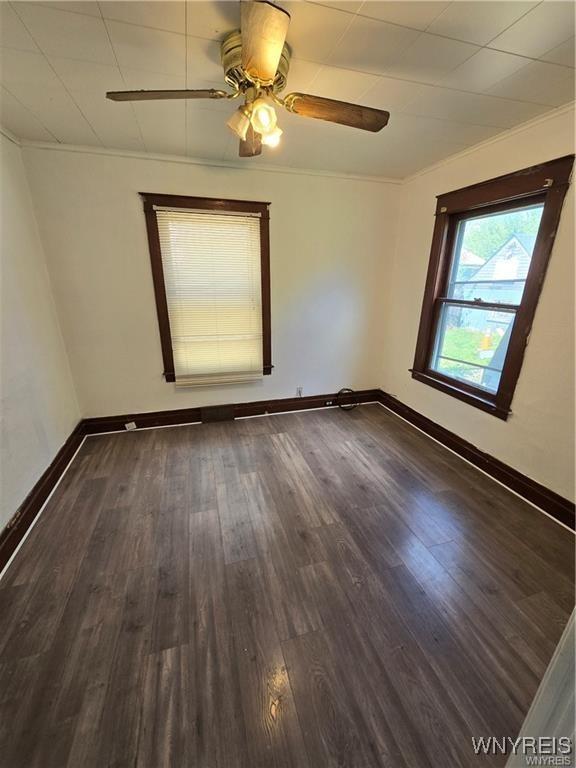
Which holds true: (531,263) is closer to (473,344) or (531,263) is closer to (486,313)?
(486,313)

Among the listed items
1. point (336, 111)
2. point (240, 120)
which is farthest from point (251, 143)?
point (336, 111)

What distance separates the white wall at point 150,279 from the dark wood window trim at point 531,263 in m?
0.68

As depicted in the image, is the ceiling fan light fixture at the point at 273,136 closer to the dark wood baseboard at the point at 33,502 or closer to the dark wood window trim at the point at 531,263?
the dark wood window trim at the point at 531,263

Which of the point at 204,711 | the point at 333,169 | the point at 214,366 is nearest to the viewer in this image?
the point at 204,711

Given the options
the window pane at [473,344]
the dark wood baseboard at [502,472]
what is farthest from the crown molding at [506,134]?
the dark wood baseboard at [502,472]

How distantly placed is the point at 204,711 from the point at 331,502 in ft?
4.12

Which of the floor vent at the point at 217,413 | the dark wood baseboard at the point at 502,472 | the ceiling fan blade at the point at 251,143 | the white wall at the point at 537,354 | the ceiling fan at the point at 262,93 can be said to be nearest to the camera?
the ceiling fan at the point at 262,93

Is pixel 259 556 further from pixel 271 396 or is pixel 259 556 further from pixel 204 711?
pixel 271 396

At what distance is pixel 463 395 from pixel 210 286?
2.53 metres

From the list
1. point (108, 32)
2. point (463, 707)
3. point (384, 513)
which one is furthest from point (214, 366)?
point (463, 707)

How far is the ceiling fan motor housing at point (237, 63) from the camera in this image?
1245mm

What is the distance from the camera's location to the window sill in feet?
7.68

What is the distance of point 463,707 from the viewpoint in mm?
1118

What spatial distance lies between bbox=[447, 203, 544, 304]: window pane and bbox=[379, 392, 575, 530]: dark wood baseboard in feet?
4.02
